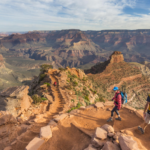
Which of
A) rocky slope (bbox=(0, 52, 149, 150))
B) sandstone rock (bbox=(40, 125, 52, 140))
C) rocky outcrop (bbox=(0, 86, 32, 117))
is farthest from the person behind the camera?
rocky outcrop (bbox=(0, 86, 32, 117))

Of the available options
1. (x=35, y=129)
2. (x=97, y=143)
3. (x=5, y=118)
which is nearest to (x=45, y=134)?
(x=35, y=129)

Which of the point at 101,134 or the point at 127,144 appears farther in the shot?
the point at 101,134

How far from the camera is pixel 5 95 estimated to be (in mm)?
12109

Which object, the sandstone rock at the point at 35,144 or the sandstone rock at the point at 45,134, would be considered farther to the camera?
the sandstone rock at the point at 45,134

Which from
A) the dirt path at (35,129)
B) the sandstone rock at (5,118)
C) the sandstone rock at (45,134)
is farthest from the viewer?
the sandstone rock at (5,118)

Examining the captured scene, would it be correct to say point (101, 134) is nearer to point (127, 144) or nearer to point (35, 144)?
point (127, 144)

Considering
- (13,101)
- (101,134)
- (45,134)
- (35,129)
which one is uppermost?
(101,134)

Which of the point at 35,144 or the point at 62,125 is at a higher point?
the point at 35,144

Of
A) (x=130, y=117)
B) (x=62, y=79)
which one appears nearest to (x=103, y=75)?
(x=62, y=79)

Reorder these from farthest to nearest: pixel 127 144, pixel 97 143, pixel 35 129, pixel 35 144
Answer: pixel 35 129, pixel 35 144, pixel 97 143, pixel 127 144

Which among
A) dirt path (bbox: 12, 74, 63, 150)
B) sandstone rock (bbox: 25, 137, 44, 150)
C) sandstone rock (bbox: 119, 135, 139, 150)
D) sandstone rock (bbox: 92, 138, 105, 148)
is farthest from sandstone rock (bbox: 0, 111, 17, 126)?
sandstone rock (bbox: 119, 135, 139, 150)

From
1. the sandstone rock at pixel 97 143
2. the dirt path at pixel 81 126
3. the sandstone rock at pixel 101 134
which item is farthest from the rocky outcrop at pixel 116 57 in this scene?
Answer: the sandstone rock at pixel 97 143

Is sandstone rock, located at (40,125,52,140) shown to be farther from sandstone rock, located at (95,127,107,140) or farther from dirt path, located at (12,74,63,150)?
sandstone rock, located at (95,127,107,140)

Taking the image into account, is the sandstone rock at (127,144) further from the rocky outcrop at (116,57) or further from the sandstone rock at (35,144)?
the rocky outcrop at (116,57)
